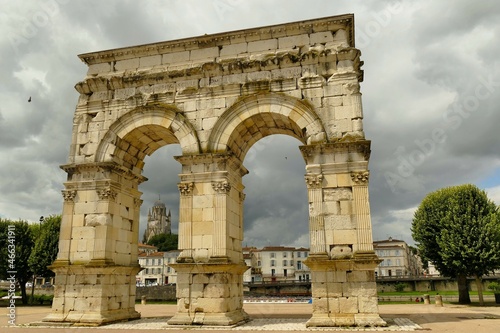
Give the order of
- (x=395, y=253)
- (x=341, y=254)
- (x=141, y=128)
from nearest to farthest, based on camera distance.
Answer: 1. (x=341, y=254)
2. (x=141, y=128)
3. (x=395, y=253)

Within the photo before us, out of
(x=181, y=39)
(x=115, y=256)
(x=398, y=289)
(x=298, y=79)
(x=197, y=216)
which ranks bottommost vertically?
(x=398, y=289)

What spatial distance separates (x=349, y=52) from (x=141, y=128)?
29.3ft

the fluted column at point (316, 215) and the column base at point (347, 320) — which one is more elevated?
the fluted column at point (316, 215)

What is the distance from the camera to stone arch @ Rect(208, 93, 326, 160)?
15477 millimetres

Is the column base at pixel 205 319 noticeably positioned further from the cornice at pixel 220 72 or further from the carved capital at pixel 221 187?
the cornice at pixel 220 72

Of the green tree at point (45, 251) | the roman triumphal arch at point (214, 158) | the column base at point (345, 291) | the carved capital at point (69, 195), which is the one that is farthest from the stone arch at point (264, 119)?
the green tree at point (45, 251)

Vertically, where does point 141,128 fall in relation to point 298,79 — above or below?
below

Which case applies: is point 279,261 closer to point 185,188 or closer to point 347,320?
point 185,188

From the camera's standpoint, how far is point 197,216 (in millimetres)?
15195

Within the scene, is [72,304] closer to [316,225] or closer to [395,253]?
[316,225]

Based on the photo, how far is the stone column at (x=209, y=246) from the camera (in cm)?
1423

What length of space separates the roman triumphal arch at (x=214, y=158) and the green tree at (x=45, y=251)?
70.5 feet

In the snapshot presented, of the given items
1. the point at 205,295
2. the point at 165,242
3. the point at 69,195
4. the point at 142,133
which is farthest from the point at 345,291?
the point at 165,242

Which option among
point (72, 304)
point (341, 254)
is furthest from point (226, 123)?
point (72, 304)
